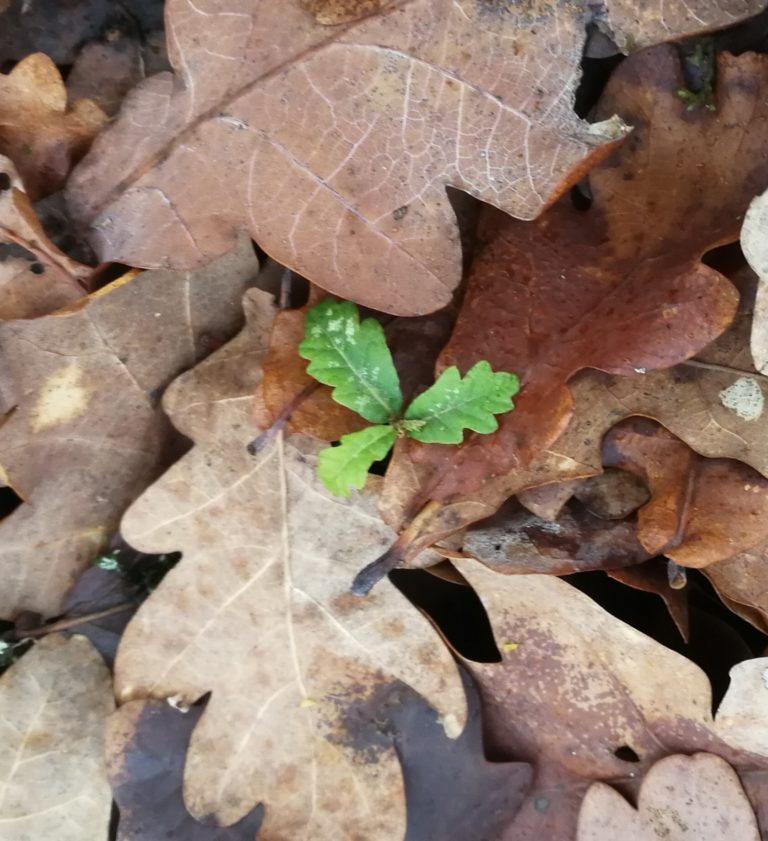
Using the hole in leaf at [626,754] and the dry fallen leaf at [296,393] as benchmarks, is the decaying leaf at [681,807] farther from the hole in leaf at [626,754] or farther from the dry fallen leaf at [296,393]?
the dry fallen leaf at [296,393]

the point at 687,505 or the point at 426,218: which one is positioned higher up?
the point at 426,218

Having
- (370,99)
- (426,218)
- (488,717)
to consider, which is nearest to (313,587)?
(488,717)

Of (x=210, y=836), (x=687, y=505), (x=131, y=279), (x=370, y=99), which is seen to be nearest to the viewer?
(x=370, y=99)

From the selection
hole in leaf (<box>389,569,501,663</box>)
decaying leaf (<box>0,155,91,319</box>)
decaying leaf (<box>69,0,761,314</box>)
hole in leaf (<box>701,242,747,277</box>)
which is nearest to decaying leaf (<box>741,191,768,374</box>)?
hole in leaf (<box>701,242,747,277</box>)

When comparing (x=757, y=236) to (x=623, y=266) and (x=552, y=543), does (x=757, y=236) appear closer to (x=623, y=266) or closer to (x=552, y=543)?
(x=623, y=266)

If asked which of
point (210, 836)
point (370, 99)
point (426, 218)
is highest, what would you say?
point (370, 99)

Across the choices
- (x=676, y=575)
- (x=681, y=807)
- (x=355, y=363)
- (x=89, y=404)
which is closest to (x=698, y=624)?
(x=676, y=575)

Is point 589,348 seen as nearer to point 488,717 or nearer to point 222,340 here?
point 222,340
